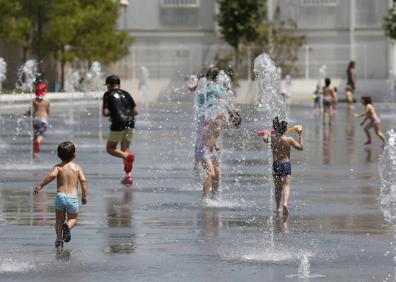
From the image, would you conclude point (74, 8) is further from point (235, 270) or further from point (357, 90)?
point (235, 270)

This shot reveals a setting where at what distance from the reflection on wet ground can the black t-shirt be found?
81 centimetres

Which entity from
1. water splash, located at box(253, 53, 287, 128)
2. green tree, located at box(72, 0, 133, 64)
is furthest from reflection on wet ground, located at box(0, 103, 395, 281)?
green tree, located at box(72, 0, 133, 64)

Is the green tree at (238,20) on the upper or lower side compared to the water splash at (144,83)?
upper

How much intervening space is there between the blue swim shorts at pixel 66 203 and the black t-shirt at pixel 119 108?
23.6ft

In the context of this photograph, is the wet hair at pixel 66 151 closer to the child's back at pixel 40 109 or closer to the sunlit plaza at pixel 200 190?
the sunlit plaza at pixel 200 190

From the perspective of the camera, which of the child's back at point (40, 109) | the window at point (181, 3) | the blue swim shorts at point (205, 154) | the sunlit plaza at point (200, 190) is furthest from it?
the window at point (181, 3)

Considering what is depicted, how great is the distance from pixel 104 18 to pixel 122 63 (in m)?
7.75

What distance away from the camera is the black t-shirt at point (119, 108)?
64.0 ft

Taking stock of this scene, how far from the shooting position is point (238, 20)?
63.1 metres

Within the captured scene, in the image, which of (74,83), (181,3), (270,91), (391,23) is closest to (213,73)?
(270,91)

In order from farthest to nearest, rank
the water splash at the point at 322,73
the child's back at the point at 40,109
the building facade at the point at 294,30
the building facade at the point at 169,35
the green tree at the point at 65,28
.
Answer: the building facade at the point at 169,35 → the building facade at the point at 294,30 → the water splash at the point at 322,73 → the green tree at the point at 65,28 → the child's back at the point at 40,109

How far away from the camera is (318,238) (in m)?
13.2

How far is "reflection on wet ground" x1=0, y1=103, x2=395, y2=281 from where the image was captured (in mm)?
11250

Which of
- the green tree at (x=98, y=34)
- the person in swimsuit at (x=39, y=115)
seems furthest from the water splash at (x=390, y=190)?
the green tree at (x=98, y=34)
